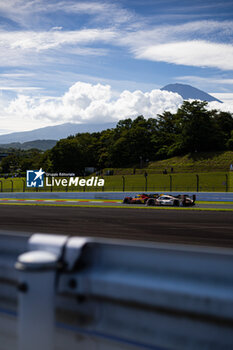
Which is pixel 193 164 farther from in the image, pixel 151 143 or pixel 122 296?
pixel 122 296

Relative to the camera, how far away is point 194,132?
104m

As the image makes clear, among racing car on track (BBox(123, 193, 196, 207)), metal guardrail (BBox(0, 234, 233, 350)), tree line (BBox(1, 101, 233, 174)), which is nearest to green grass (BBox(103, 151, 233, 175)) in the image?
tree line (BBox(1, 101, 233, 174))

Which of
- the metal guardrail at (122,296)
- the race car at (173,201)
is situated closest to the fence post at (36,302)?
the metal guardrail at (122,296)

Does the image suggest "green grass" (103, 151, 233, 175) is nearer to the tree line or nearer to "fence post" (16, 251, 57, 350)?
the tree line

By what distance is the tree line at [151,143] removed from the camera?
10462cm

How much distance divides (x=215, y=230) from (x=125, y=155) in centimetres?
9531

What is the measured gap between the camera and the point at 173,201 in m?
28.5

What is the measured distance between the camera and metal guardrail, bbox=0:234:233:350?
7.34 ft

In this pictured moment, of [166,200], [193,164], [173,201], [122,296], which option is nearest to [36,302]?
[122,296]

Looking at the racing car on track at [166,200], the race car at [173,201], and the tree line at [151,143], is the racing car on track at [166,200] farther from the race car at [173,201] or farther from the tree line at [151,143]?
the tree line at [151,143]

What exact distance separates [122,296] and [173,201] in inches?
1037

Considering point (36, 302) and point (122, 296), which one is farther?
point (122, 296)

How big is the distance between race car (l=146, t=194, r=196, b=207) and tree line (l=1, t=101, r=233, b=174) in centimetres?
7380

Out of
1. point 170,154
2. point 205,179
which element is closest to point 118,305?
point 205,179
